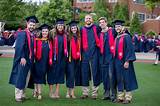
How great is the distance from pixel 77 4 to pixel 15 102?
1969 inches

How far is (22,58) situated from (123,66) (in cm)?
242

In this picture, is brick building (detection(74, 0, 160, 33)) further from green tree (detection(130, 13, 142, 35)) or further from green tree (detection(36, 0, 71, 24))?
green tree (detection(36, 0, 71, 24))

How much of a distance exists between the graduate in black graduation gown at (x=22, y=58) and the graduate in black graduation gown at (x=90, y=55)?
134cm

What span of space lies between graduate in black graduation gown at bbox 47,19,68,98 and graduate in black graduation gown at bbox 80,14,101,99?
50 cm

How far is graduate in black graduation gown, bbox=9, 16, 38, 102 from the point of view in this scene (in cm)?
1096

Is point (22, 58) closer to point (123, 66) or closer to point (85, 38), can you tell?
point (85, 38)

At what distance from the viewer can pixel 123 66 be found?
1105 cm

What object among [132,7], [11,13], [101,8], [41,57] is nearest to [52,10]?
[11,13]

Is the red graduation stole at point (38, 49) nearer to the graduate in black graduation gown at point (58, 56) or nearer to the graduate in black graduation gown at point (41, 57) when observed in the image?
the graduate in black graduation gown at point (41, 57)

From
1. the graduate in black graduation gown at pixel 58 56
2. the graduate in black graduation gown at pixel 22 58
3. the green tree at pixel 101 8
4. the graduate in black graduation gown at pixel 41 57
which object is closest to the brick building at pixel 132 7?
the green tree at pixel 101 8

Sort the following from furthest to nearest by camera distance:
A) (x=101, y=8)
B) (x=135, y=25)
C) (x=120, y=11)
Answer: (x=120, y=11) → (x=101, y=8) → (x=135, y=25)

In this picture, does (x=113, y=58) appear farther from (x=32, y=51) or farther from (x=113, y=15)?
(x=113, y=15)

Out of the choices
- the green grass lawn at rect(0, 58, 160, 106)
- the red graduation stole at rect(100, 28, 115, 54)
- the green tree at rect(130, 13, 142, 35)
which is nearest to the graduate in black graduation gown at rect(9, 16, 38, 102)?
the green grass lawn at rect(0, 58, 160, 106)

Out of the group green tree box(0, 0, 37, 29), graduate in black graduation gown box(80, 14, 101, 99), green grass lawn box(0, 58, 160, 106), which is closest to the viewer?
green grass lawn box(0, 58, 160, 106)
